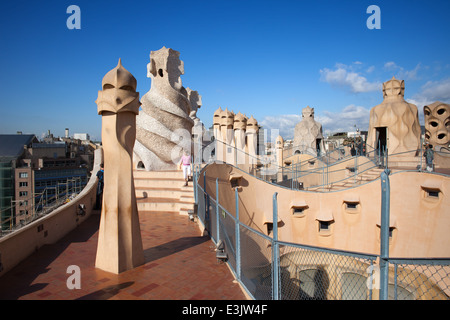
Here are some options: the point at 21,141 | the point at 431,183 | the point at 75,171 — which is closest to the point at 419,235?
the point at 431,183

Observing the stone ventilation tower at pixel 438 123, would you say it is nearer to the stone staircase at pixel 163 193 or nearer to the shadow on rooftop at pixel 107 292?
the stone staircase at pixel 163 193

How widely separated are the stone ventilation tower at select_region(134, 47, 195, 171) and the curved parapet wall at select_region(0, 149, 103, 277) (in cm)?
486

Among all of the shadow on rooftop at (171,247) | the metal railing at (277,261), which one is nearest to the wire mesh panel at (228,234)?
the metal railing at (277,261)

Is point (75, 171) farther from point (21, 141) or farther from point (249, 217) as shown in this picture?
point (249, 217)

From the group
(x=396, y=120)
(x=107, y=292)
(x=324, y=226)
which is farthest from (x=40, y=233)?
(x=396, y=120)

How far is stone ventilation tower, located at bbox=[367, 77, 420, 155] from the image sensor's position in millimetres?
14320

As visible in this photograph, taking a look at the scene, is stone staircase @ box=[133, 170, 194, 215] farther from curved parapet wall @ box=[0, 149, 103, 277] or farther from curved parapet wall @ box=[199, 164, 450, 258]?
curved parapet wall @ box=[0, 149, 103, 277]

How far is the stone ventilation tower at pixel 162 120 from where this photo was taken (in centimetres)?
1271

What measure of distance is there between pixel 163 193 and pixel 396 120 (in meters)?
12.2

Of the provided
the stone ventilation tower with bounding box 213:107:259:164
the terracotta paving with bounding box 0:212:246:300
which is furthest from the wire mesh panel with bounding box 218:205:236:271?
the stone ventilation tower with bounding box 213:107:259:164

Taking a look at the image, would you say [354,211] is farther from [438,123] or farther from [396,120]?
[438,123]

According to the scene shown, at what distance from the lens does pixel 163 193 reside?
10102 mm

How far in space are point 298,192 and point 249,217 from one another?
237cm

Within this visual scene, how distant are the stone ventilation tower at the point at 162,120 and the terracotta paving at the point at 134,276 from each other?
23.1 feet
